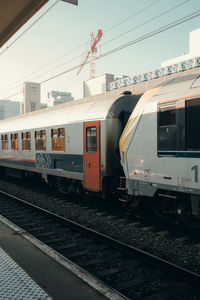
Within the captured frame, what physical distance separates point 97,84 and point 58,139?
201 ft

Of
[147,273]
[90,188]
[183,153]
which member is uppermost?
[183,153]

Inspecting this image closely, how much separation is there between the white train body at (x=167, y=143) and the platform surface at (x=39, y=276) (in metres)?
2.96

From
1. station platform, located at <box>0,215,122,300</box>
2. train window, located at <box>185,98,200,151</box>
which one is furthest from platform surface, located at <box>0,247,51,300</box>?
train window, located at <box>185,98,200,151</box>

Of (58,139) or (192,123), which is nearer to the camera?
(192,123)

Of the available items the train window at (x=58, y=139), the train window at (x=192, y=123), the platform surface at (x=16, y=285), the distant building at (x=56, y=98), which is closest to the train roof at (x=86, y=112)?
the train window at (x=58, y=139)

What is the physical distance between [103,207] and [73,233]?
2.89m

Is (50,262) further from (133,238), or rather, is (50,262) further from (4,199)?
(4,199)

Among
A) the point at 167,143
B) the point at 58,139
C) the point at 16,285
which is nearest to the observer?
the point at 16,285

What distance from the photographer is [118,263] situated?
17.7 feet

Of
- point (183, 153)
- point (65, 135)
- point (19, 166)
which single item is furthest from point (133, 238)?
point (19, 166)

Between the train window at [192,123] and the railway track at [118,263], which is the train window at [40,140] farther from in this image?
the train window at [192,123]

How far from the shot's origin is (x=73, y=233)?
7.23m

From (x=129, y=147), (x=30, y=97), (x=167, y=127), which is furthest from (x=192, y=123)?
(x=30, y=97)

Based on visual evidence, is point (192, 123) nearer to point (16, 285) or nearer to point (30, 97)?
point (16, 285)
